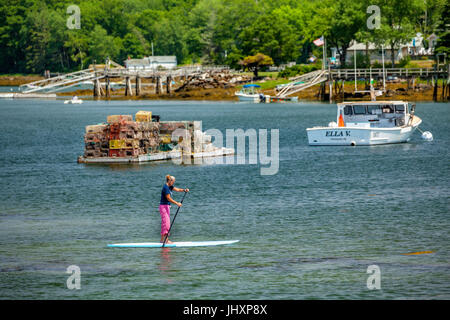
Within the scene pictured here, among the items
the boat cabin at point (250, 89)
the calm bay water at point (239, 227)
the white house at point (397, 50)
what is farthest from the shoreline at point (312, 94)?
the calm bay water at point (239, 227)

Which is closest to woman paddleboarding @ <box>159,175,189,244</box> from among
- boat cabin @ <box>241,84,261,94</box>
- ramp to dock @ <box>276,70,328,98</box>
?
ramp to dock @ <box>276,70,328,98</box>

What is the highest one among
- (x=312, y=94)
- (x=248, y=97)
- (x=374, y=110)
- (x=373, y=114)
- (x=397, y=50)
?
(x=397, y=50)

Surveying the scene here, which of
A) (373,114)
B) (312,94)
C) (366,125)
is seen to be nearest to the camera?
(373,114)

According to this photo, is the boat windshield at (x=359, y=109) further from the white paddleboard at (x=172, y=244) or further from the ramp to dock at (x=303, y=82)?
the ramp to dock at (x=303, y=82)

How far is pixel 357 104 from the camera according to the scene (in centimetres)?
6631

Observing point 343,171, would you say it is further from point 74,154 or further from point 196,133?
point 74,154

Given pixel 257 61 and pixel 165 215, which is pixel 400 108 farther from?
pixel 257 61

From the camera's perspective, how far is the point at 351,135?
66125 millimetres

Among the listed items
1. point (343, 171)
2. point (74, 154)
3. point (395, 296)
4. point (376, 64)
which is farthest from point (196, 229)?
point (376, 64)

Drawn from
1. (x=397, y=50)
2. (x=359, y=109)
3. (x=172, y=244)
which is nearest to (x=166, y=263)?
(x=172, y=244)

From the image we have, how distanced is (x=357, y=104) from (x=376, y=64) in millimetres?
76397

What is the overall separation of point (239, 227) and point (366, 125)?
3634 centimetres

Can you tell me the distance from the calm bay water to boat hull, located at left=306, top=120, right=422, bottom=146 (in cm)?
331

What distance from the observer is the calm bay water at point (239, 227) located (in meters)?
24.8
